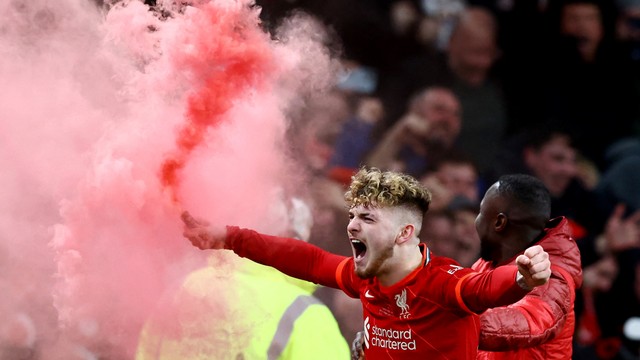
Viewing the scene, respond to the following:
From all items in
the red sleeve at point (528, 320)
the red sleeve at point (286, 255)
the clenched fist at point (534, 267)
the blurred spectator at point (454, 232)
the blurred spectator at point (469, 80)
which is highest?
the blurred spectator at point (469, 80)

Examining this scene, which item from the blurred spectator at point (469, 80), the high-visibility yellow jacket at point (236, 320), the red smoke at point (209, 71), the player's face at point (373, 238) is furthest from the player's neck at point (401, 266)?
the blurred spectator at point (469, 80)

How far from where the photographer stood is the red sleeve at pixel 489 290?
346 cm

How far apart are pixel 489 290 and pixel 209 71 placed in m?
1.58

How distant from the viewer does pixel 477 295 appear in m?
3.56

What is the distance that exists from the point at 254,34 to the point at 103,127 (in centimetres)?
91

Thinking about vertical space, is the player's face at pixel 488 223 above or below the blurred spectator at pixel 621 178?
below

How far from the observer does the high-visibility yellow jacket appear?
4.39 m

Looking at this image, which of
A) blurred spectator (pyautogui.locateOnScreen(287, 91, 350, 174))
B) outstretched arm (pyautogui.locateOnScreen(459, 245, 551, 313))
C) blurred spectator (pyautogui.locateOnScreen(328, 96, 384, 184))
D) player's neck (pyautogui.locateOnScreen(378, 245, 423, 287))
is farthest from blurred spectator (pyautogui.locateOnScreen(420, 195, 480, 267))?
outstretched arm (pyautogui.locateOnScreen(459, 245, 551, 313))

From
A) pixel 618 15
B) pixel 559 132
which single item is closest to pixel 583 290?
pixel 559 132

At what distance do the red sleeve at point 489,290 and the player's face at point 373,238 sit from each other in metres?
0.37

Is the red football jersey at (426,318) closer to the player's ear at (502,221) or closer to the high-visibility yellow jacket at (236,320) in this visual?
the high-visibility yellow jacket at (236,320)

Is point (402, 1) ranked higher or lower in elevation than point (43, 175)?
higher

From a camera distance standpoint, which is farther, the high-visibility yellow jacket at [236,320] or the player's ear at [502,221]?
the player's ear at [502,221]

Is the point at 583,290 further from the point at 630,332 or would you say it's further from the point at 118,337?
the point at 118,337
